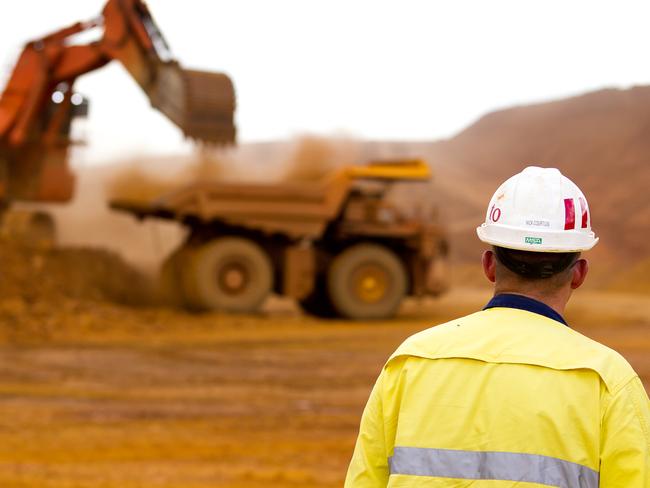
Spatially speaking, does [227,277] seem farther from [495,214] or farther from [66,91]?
[495,214]

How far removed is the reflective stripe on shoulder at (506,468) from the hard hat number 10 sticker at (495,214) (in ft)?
1.76

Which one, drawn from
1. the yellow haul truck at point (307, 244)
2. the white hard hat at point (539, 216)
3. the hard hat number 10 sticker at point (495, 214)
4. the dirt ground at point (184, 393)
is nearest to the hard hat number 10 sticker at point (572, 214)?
the white hard hat at point (539, 216)

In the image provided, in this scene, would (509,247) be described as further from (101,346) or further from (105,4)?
(105,4)

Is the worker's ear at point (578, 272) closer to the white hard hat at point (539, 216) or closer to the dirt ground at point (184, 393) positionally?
the white hard hat at point (539, 216)

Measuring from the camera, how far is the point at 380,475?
2342 millimetres

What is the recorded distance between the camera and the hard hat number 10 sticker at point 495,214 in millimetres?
2429

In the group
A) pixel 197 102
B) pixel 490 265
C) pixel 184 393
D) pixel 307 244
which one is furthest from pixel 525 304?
pixel 307 244

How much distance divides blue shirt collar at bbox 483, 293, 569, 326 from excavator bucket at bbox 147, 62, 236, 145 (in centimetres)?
1410

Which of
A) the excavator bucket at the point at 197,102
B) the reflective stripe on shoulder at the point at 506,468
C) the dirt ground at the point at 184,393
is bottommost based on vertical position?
the dirt ground at the point at 184,393

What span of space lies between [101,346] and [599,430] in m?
13.0

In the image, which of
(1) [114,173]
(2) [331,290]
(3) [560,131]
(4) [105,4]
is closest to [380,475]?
(4) [105,4]

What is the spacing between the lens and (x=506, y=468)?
85.6 inches

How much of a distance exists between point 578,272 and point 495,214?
0.23 m

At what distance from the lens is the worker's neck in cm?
237
